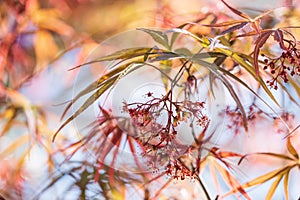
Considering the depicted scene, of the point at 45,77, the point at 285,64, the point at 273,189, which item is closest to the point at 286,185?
the point at 273,189

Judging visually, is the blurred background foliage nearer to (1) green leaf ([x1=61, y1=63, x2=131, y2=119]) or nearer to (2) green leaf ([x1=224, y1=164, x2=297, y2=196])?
(1) green leaf ([x1=61, y1=63, x2=131, y2=119])

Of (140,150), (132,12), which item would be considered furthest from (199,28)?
(140,150)

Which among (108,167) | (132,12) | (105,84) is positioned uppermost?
(132,12)

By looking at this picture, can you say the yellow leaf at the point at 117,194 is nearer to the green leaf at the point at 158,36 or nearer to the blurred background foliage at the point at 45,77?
the blurred background foliage at the point at 45,77

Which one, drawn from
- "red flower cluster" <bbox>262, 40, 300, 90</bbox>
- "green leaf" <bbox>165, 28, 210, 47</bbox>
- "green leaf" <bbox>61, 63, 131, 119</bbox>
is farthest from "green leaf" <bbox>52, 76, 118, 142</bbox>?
"red flower cluster" <bbox>262, 40, 300, 90</bbox>

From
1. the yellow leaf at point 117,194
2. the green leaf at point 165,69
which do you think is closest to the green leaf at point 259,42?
the green leaf at point 165,69

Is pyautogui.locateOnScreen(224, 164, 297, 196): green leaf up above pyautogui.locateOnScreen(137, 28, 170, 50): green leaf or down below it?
below

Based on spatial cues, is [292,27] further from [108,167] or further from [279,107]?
[108,167]
